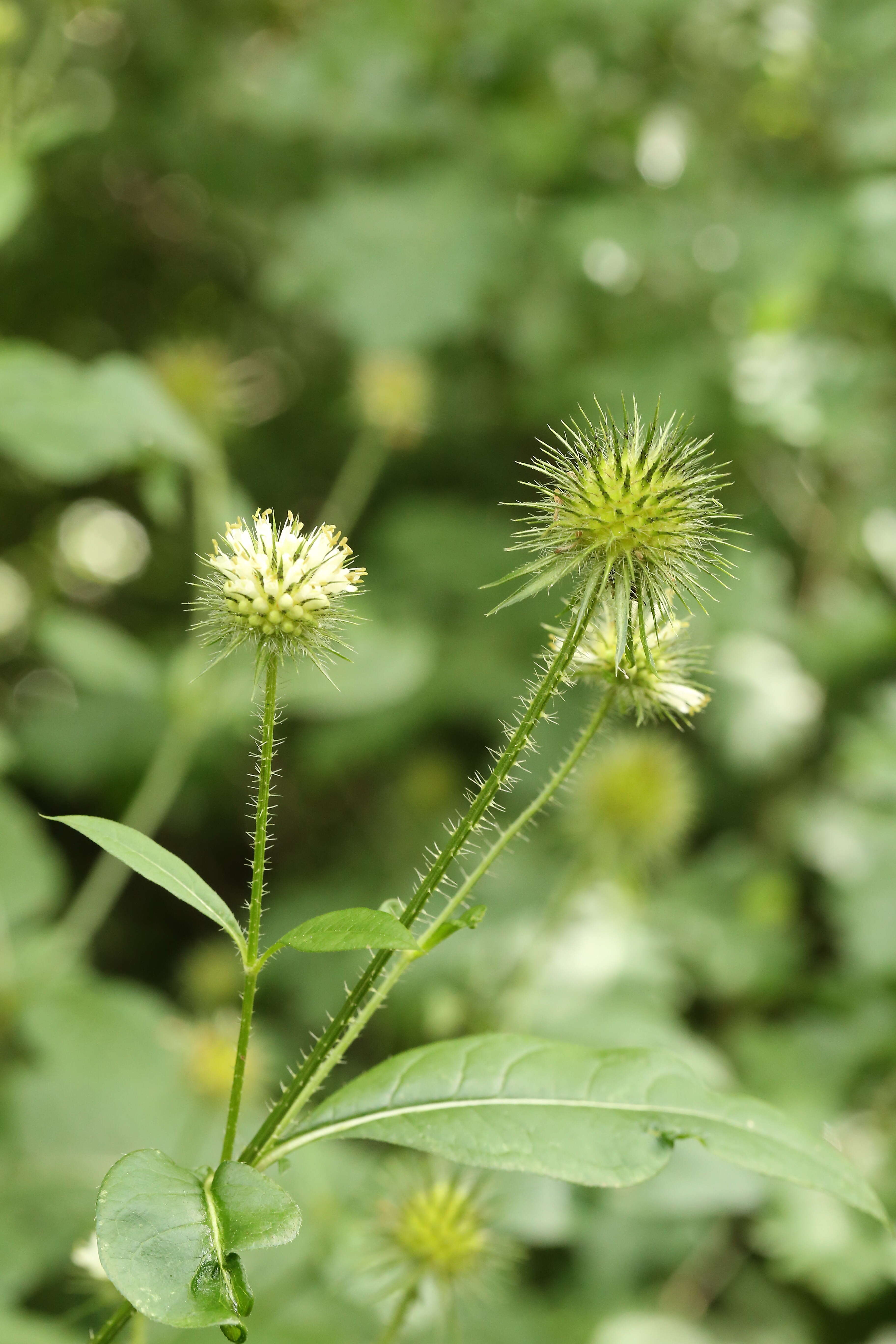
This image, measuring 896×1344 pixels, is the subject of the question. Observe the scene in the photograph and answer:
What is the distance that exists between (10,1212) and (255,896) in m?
1.60

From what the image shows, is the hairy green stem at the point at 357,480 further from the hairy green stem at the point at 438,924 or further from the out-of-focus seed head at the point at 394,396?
the hairy green stem at the point at 438,924

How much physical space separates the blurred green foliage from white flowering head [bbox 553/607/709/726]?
4.14 ft

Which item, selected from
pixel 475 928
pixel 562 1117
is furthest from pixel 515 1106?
pixel 475 928

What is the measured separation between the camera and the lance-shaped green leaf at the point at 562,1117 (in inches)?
35.9

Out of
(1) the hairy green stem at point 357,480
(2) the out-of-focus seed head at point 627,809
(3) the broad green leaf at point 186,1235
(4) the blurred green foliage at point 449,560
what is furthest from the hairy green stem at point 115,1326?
(1) the hairy green stem at point 357,480

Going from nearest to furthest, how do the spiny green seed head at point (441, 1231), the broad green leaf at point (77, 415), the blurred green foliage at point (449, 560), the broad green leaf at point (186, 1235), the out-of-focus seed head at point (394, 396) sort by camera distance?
the broad green leaf at point (186, 1235)
the spiny green seed head at point (441, 1231)
the broad green leaf at point (77, 415)
the blurred green foliage at point (449, 560)
the out-of-focus seed head at point (394, 396)

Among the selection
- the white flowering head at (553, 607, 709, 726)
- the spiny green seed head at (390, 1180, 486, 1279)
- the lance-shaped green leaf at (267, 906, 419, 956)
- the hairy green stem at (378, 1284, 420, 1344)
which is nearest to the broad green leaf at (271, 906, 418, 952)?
the lance-shaped green leaf at (267, 906, 419, 956)

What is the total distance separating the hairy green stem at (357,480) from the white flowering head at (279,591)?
7.74 feet

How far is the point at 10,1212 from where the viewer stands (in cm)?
210

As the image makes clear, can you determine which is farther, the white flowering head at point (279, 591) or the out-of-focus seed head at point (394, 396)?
the out-of-focus seed head at point (394, 396)

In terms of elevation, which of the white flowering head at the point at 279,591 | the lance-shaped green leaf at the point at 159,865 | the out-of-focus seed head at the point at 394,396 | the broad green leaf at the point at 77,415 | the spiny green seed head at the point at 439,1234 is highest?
the out-of-focus seed head at the point at 394,396

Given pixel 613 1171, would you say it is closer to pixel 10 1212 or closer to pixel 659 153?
pixel 10 1212

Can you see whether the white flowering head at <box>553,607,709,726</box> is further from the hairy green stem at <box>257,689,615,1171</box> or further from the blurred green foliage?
the blurred green foliage

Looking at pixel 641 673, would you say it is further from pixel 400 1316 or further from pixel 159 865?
pixel 400 1316
